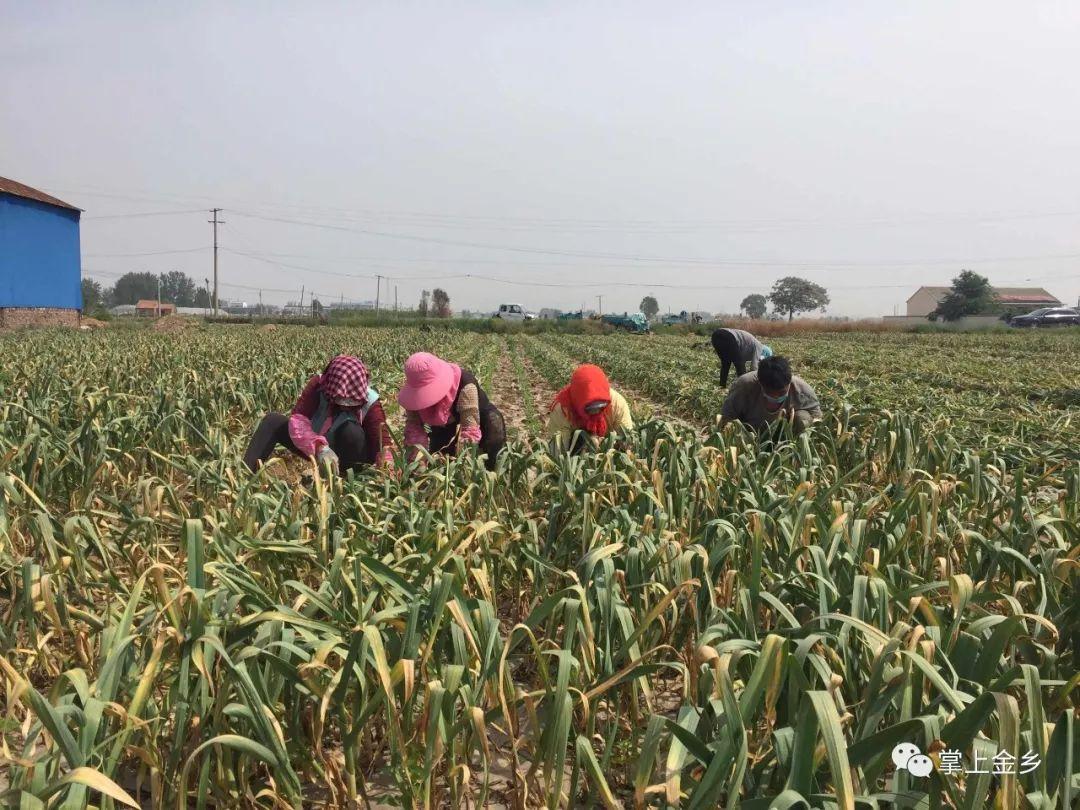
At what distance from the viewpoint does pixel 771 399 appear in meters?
6.14

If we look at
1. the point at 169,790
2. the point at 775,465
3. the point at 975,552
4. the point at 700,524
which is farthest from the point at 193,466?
the point at 975,552

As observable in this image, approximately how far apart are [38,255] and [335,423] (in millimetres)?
34100

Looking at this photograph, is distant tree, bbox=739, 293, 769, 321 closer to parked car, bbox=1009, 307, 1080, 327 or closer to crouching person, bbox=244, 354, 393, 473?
parked car, bbox=1009, 307, 1080, 327

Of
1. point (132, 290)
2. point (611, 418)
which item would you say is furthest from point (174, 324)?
point (132, 290)

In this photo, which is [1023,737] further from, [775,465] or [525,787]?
[775,465]

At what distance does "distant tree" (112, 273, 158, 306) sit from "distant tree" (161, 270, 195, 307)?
2.32m

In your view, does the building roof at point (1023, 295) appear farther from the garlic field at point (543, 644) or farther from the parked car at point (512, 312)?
the garlic field at point (543, 644)

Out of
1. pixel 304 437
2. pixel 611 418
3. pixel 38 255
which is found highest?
pixel 38 255

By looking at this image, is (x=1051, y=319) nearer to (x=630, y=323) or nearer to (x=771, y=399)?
(x=630, y=323)

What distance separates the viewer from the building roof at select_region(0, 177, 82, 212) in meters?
30.5

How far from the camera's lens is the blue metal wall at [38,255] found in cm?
3028

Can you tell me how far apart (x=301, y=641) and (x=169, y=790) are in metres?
0.50

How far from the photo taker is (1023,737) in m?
1.67

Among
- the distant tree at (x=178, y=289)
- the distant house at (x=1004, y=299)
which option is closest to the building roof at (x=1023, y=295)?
the distant house at (x=1004, y=299)
